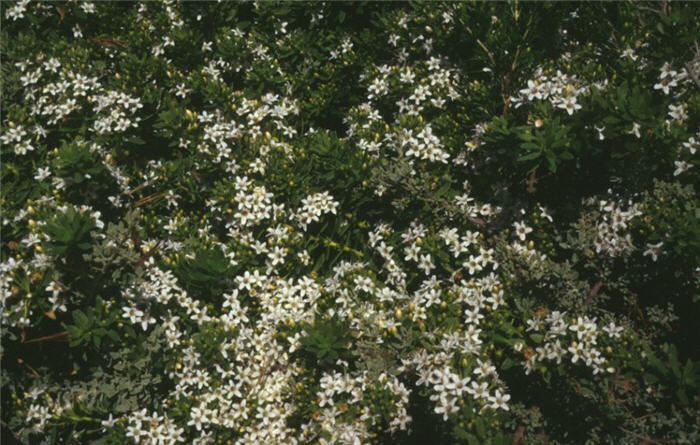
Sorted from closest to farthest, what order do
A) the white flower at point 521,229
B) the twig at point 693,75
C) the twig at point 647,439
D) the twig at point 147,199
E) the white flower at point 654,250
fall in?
the twig at point 647,439
the white flower at point 654,250
the twig at point 693,75
the white flower at point 521,229
the twig at point 147,199

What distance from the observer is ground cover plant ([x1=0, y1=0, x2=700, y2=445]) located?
12.5 feet

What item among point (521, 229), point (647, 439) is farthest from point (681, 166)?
point (647, 439)

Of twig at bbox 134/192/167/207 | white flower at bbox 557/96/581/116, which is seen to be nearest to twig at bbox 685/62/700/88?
white flower at bbox 557/96/581/116

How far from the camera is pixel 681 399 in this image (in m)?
3.33

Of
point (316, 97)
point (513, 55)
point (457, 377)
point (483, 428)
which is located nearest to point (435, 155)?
point (513, 55)

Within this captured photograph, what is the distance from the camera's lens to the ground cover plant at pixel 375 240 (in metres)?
3.80

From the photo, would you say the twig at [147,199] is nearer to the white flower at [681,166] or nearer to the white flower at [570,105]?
the white flower at [570,105]

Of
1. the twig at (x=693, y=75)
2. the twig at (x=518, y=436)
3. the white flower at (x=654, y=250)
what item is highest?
the twig at (x=693, y=75)

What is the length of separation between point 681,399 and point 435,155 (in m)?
2.08

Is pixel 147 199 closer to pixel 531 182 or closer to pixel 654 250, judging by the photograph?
pixel 531 182

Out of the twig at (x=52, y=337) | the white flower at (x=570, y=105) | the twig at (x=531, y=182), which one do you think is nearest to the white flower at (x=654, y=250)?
the twig at (x=531, y=182)

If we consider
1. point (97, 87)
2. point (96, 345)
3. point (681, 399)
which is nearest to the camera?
point (681, 399)

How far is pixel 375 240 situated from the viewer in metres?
4.52

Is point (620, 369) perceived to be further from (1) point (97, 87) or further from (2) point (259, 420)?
(1) point (97, 87)
